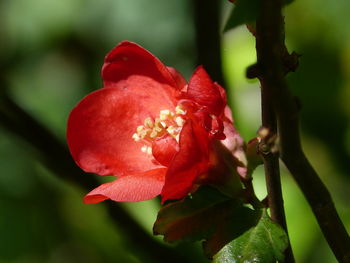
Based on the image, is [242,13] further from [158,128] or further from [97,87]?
[97,87]

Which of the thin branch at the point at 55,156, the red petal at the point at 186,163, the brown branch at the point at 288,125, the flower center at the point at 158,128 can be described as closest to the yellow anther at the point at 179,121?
the flower center at the point at 158,128

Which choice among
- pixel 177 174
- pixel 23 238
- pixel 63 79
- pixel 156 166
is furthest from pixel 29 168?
pixel 177 174

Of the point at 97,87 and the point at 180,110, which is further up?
the point at 180,110

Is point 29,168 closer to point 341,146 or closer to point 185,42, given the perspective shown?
point 185,42

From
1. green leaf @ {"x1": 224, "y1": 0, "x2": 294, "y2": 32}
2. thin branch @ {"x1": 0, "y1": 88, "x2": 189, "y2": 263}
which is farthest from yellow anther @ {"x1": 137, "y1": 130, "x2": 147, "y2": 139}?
thin branch @ {"x1": 0, "y1": 88, "x2": 189, "y2": 263}

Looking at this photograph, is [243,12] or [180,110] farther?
A: [180,110]

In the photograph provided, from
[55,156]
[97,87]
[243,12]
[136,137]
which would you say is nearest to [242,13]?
[243,12]

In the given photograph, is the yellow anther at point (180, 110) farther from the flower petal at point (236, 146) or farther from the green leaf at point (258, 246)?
the green leaf at point (258, 246)
